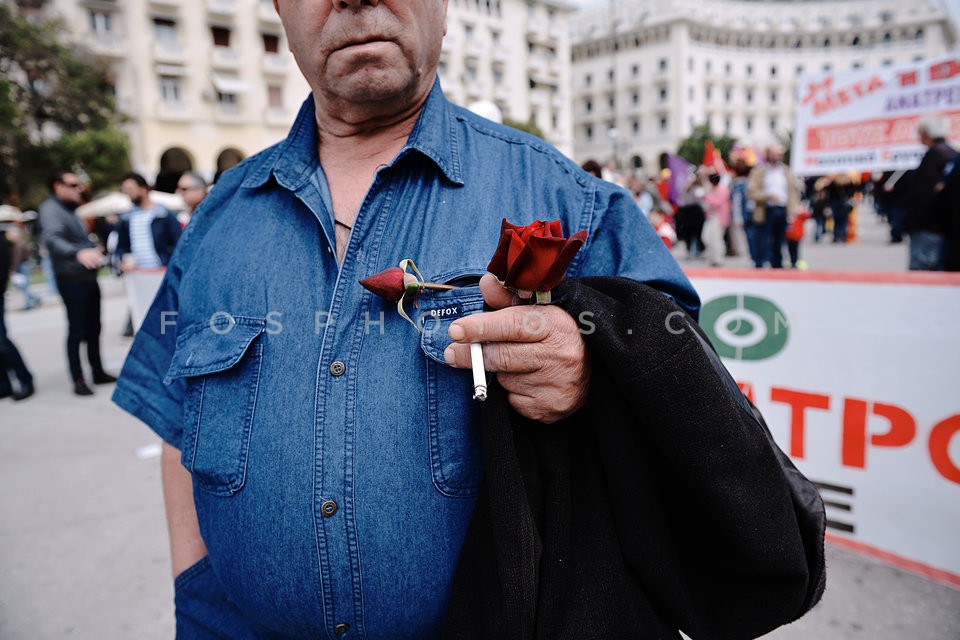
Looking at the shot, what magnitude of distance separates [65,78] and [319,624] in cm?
2520

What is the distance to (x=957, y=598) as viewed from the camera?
237cm

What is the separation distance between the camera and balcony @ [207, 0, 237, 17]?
27938 mm

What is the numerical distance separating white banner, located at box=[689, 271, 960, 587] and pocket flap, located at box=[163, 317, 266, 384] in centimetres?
260

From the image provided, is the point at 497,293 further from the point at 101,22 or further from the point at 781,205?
the point at 101,22

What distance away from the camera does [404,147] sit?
115cm

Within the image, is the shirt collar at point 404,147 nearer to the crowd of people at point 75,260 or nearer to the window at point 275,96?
the crowd of people at point 75,260

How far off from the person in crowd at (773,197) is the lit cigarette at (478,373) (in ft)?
28.9

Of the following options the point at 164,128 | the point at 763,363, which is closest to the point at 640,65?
the point at 164,128

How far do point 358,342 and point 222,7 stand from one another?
33.2 metres

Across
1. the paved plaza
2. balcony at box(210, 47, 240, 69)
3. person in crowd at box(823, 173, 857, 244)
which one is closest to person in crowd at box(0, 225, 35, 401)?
the paved plaza

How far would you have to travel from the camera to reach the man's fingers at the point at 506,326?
80 centimetres

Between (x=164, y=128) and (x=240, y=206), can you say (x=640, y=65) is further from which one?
(x=240, y=206)

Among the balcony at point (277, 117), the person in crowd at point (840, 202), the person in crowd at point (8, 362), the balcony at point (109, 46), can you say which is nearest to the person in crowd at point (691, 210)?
the person in crowd at point (840, 202)

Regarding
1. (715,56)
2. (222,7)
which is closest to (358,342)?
(222,7)
